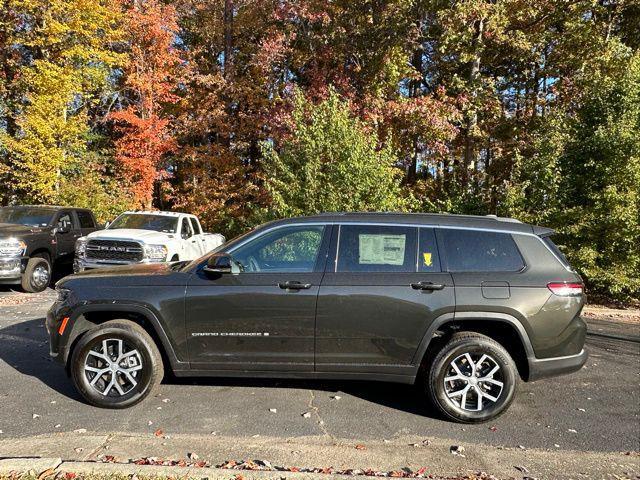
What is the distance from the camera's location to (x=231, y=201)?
20094 mm

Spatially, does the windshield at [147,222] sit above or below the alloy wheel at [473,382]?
above

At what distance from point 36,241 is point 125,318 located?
717 cm

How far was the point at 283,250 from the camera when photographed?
14.7 feet

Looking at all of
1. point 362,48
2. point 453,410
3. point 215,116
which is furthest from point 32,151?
point 453,410

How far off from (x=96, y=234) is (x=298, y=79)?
11.3 m

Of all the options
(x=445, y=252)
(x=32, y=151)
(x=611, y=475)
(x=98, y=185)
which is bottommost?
(x=611, y=475)

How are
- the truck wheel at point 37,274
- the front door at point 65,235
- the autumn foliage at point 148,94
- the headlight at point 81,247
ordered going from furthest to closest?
the autumn foliage at point 148,94 → the front door at point 65,235 → the truck wheel at point 37,274 → the headlight at point 81,247

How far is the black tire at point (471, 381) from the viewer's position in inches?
166

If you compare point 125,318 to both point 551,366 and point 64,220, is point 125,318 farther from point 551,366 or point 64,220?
point 64,220

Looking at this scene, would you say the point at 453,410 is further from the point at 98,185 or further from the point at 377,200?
the point at 98,185

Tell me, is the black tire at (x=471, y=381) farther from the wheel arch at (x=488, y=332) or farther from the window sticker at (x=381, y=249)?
the window sticker at (x=381, y=249)

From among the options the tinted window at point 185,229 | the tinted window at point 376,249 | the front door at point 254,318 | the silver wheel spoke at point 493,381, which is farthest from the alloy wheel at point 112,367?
the tinted window at point 185,229

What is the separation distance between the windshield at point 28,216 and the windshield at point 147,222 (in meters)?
1.64

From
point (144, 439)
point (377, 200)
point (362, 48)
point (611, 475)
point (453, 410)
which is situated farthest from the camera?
point (362, 48)
